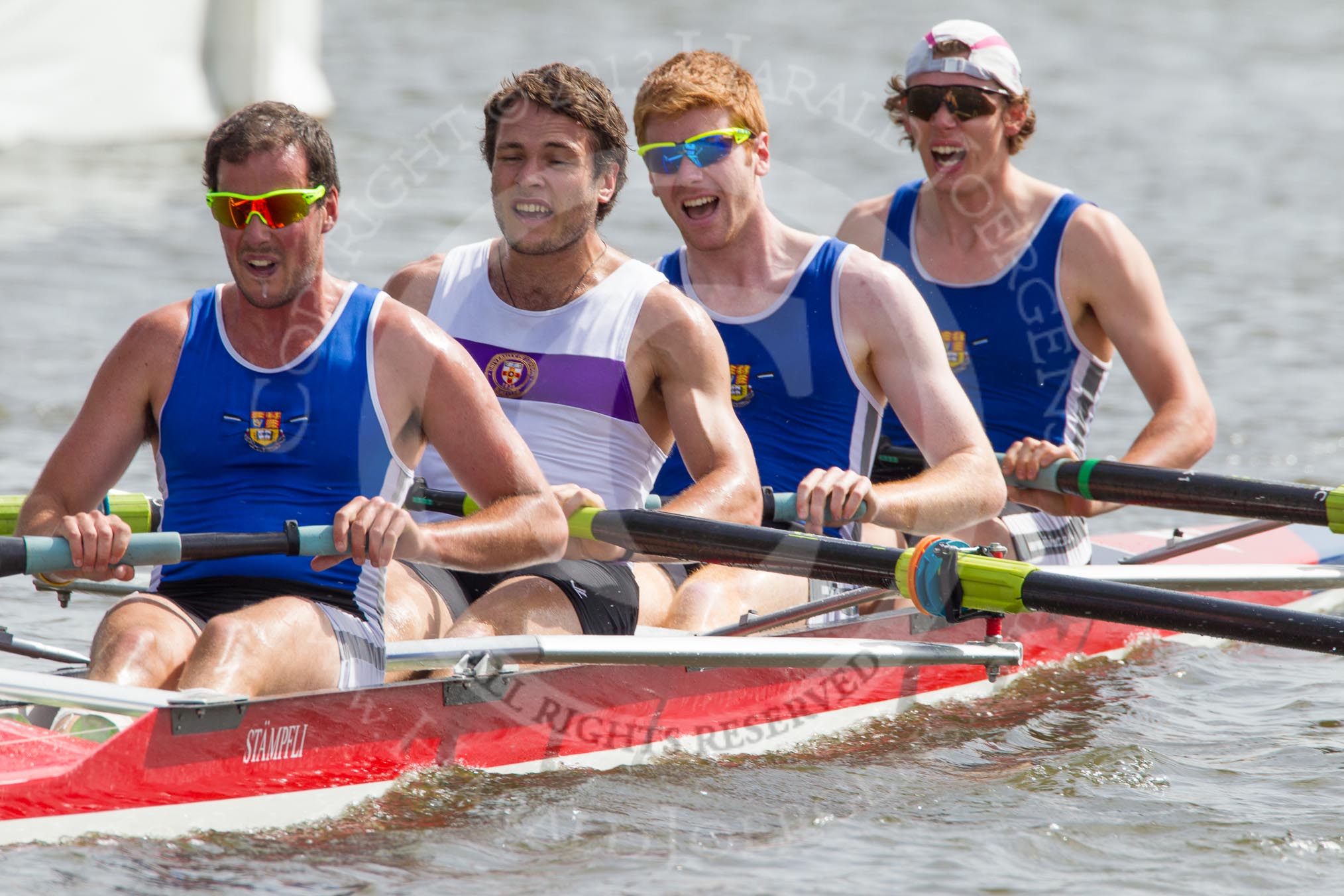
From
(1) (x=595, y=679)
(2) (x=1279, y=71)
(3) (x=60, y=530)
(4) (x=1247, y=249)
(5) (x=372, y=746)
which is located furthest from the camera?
(2) (x=1279, y=71)

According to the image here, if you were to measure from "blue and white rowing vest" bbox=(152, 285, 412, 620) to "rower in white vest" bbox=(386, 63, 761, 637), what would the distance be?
61 centimetres

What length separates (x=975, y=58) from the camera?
568cm

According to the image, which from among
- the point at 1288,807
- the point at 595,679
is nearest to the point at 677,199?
the point at 595,679

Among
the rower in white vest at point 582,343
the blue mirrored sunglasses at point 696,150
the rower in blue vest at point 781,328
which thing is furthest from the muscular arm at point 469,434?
the blue mirrored sunglasses at point 696,150

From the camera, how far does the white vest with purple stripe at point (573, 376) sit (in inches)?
177

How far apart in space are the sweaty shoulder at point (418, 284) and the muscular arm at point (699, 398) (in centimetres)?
61

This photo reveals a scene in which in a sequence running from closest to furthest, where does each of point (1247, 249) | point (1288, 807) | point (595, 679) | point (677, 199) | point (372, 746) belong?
point (372, 746) → point (595, 679) → point (1288, 807) → point (677, 199) → point (1247, 249)

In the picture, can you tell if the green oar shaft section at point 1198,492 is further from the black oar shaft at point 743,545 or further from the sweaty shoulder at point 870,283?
the black oar shaft at point 743,545

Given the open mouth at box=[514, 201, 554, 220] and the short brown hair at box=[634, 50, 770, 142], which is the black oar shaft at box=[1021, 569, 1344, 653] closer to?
the open mouth at box=[514, 201, 554, 220]

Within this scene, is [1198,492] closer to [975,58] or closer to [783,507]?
A: [783,507]

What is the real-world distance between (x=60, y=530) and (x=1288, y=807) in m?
3.08

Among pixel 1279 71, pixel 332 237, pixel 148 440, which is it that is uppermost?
pixel 1279 71

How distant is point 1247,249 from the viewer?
14.0 meters

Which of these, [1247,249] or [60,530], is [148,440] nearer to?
[60,530]
